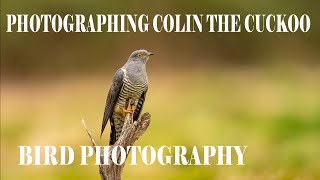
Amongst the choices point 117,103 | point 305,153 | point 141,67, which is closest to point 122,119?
point 117,103

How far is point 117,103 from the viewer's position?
578cm

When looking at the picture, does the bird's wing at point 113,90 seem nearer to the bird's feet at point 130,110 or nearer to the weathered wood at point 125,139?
the bird's feet at point 130,110

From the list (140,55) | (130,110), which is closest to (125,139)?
(130,110)

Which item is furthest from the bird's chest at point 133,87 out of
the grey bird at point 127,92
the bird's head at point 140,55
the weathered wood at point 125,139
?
the weathered wood at point 125,139

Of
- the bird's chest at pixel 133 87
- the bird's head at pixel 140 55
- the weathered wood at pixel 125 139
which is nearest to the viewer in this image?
the weathered wood at pixel 125 139

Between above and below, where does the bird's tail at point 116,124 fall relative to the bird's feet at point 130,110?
below

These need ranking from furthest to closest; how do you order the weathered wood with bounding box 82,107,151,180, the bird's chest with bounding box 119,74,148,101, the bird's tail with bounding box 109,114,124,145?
the bird's tail with bounding box 109,114,124,145 < the bird's chest with bounding box 119,74,148,101 < the weathered wood with bounding box 82,107,151,180

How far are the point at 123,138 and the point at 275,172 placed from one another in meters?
2.52

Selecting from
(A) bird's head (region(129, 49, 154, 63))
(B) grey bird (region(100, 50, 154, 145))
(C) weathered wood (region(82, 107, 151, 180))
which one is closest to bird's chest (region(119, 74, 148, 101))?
(B) grey bird (region(100, 50, 154, 145))

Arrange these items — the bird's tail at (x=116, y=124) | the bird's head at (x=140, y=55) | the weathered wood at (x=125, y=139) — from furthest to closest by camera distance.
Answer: the bird's tail at (x=116, y=124) → the bird's head at (x=140, y=55) → the weathered wood at (x=125, y=139)

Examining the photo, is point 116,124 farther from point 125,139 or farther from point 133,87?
point 125,139

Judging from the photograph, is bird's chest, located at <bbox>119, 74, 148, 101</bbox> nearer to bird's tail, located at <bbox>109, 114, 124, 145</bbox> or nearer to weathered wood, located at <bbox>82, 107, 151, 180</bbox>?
bird's tail, located at <bbox>109, 114, 124, 145</bbox>

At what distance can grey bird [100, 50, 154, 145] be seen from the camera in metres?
5.53

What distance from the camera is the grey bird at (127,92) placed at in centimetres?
553
